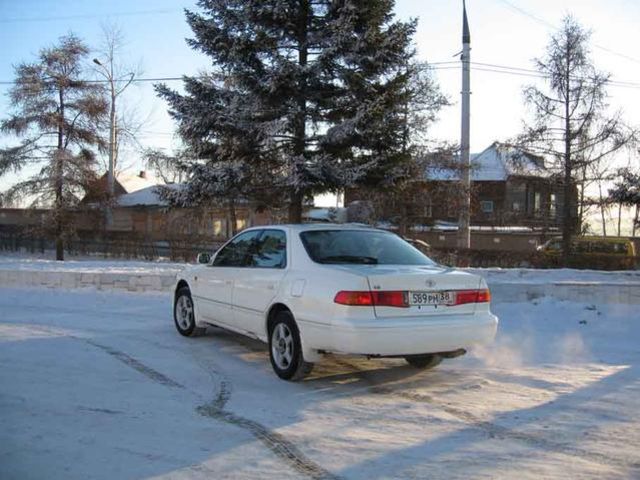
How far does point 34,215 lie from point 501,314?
22517 millimetres

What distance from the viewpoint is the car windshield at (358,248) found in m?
6.32

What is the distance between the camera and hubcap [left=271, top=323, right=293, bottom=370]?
6195 mm

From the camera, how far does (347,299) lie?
5.57 m

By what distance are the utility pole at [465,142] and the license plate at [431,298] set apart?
14069 millimetres

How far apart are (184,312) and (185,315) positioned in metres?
0.05

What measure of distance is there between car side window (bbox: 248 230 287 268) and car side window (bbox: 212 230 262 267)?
0.14 m

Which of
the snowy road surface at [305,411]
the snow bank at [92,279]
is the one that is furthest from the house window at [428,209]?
the snowy road surface at [305,411]

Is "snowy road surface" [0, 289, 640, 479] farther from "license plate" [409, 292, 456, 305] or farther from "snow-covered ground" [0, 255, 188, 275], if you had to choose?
"snow-covered ground" [0, 255, 188, 275]

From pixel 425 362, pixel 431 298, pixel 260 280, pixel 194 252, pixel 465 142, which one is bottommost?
pixel 425 362

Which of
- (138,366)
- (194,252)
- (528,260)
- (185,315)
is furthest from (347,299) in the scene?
(194,252)

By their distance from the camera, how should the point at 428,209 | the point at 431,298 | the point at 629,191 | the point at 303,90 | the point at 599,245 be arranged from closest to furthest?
the point at 431,298
the point at 303,90
the point at 629,191
the point at 428,209
the point at 599,245

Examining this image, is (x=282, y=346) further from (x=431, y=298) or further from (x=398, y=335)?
(x=431, y=298)

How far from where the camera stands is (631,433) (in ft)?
15.6

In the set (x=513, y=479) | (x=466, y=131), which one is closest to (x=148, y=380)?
(x=513, y=479)
